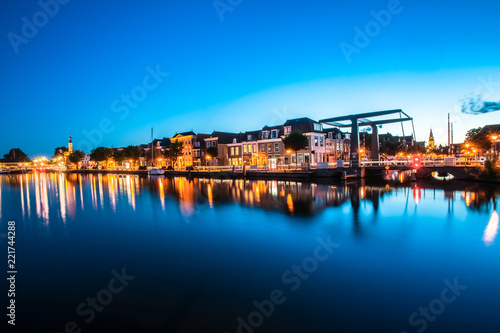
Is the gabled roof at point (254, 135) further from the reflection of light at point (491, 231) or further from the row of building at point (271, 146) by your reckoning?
the reflection of light at point (491, 231)

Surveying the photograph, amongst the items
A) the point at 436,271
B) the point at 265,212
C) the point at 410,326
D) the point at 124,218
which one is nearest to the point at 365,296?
the point at 410,326

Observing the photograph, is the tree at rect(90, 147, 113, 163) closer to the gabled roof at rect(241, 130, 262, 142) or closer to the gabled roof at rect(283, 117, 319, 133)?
the gabled roof at rect(241, 130, 262, 142)

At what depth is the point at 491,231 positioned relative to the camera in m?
10.5

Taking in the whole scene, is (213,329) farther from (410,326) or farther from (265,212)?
(265,212)

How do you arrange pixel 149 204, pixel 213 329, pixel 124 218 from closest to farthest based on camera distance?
pixel 213 329
pixel 124 218
pixel 149 204

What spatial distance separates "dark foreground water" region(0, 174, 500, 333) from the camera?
485 centimetres

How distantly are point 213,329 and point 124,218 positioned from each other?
11562 millimetres

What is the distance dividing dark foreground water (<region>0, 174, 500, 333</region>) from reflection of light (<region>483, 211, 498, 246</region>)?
6 cm

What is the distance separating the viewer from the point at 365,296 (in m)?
5.56

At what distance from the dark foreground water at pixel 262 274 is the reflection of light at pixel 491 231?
63 millimetres

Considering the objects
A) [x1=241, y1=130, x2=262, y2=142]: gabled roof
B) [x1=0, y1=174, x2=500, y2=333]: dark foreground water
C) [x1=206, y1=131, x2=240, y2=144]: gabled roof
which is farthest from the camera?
[x1=206, y1=131, x2=240, y2=144]: gabled roof

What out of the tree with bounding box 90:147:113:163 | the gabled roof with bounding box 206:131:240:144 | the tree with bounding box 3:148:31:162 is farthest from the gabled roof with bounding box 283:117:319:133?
the tree with bounding box 3:148:31:162

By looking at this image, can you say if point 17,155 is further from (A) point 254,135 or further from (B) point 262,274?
(B) point 262,274

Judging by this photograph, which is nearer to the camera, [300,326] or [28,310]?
[300,326]
